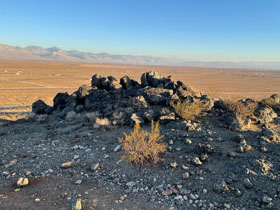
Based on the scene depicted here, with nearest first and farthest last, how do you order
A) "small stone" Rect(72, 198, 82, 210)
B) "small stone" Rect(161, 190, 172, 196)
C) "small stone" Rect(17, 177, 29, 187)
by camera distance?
"small stone" Rect(72, 198, 82, 210), "small stone" Rect(161, 190, 172, 196), "small stone" Rect(17, 177, 29, 187)

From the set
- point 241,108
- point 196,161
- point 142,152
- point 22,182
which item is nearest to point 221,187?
point 196,161

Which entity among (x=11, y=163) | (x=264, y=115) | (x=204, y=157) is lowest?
(x=11, y=163)

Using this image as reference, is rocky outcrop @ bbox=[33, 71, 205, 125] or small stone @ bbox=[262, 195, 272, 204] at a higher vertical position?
rocky outcrop @ bbox=[33, 71, 205, 125]

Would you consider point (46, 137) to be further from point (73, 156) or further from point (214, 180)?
point (214, 180)

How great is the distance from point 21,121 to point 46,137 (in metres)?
3.87

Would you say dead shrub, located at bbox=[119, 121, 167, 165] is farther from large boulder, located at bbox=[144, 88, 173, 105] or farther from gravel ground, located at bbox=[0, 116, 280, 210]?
large boulder, located at bbox=[144, 88, 173, 105]

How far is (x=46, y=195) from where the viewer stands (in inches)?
192

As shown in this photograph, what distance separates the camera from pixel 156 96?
10531 millimetres

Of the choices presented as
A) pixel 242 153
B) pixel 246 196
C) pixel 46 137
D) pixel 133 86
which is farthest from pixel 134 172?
pixel 133 86

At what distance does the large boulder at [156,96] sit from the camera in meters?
10.4

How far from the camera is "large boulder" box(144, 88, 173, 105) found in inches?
410

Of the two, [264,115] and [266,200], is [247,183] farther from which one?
[264,115]

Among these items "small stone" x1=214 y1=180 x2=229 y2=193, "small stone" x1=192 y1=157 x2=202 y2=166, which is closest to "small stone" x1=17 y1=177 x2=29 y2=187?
Result: "small stone" x1=192 y1=157 x2=202 y2=166

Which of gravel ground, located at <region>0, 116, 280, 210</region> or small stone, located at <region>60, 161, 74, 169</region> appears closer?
gravel ground, located at <region>0, 116, 280, 210</region>
